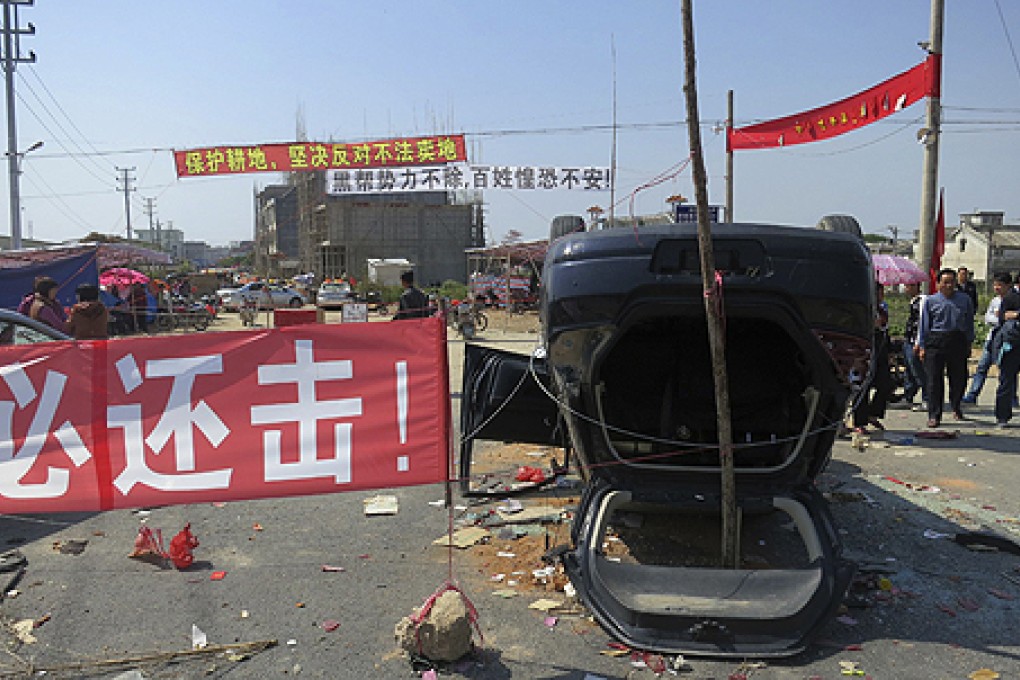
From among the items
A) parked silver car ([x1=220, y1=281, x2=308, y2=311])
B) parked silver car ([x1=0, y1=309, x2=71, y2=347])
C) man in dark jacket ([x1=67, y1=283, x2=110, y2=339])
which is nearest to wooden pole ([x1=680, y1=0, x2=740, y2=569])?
parked silver car ([x1=0, y1=309, x2=71, y2=347])

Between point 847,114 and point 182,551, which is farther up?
point 847,114

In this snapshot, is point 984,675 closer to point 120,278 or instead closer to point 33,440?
point 33,440

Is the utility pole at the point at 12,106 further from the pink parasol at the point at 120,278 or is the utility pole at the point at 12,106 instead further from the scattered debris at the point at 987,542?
the scattered debris at the point at 987,542

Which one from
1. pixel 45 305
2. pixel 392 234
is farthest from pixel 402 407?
pixel 392 234

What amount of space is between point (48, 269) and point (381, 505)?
41.5 ft

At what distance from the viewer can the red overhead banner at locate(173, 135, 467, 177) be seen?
61.3 feet

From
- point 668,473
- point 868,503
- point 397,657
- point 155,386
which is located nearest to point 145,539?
point 155,386

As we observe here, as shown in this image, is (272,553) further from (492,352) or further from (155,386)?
(492,352)

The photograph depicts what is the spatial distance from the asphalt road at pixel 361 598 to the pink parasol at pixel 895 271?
9901 mm

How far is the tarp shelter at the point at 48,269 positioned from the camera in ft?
47.3

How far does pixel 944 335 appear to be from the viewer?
860 centimetres

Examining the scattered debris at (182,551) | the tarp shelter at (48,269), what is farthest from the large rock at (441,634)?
the tarp shelter at (48,269)

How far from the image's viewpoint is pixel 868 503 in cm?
599

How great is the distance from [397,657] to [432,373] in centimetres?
136
